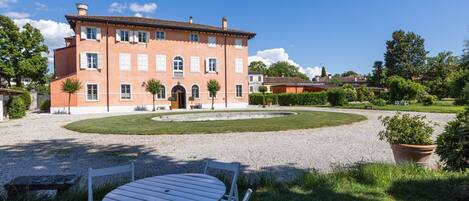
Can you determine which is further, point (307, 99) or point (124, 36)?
point (307, 99)

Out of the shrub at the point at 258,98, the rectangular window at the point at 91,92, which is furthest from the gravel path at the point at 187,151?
the shrub at the point at 258,98

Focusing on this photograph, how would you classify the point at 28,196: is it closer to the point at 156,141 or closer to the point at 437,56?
the point at 156,141

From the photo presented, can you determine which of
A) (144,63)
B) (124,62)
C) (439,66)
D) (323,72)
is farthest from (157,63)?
(323,72)

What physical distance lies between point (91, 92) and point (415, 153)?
2785 cm

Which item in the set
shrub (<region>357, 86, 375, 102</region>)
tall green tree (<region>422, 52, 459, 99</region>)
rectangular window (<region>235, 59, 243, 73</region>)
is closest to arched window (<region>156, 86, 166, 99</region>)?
rectangular window (<region>235, 59, 243, 73</region>)

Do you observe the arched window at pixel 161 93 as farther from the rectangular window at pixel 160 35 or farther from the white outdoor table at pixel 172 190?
the white outdoor table at pixel 172 190

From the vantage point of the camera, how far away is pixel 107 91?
93.5ft

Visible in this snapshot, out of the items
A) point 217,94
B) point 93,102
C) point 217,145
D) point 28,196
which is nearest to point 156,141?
point 217,145

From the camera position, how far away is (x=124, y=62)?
29312 mm

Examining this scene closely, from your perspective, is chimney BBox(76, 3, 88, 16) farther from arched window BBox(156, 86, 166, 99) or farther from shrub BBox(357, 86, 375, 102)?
shrub BBox(357, 86, 375, 102)

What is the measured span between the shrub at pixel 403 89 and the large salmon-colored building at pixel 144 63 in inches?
650

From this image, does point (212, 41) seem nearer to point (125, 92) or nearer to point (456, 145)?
point (125, 92)

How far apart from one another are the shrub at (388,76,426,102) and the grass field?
31995mm

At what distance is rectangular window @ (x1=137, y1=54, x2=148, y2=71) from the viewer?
30.0 m
